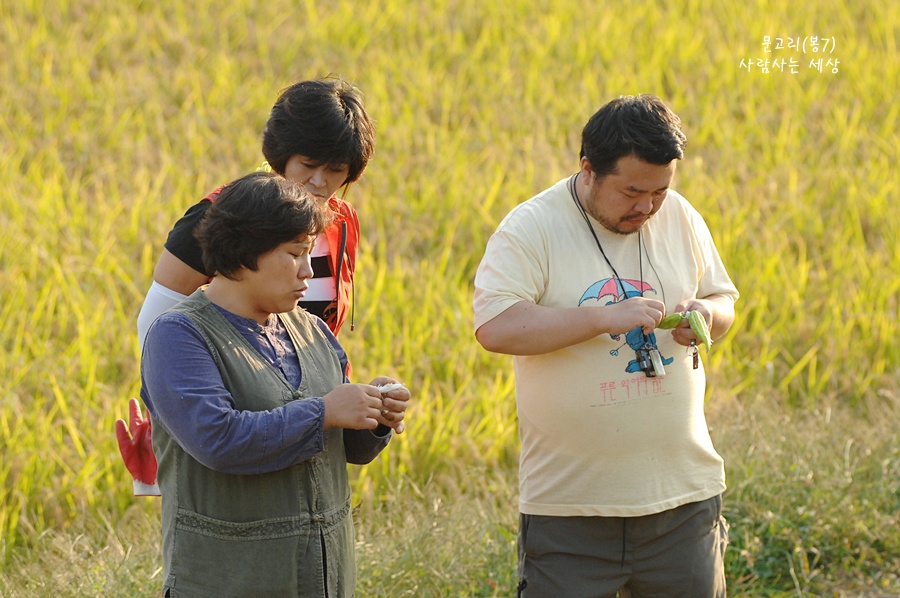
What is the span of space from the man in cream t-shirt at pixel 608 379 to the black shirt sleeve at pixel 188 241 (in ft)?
2.07

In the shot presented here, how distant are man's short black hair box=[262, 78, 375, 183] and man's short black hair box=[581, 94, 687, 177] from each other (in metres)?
0.52

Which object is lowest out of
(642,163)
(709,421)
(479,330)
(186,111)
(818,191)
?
(709,421)

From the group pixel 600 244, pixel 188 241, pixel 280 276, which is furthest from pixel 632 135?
pixel 188 241

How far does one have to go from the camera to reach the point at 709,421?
4.25 meters

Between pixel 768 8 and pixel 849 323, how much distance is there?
4172 millimetres

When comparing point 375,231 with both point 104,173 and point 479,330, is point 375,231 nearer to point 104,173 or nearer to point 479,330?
point 104,173

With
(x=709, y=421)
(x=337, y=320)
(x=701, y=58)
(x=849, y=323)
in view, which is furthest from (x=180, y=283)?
(x=701, y=58)

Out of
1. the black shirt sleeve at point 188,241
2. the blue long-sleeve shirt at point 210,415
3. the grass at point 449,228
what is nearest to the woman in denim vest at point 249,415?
the blue long-sleeve shirt at point 210,415

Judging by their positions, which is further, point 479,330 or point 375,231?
point 375,231

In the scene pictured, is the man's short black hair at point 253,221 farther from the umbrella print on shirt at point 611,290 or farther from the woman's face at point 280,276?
the umbrella print on shirt at point 611,290

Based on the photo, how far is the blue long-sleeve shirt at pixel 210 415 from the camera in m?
1.93

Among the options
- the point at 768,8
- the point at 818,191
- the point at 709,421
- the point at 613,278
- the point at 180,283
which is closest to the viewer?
the point at 180,283

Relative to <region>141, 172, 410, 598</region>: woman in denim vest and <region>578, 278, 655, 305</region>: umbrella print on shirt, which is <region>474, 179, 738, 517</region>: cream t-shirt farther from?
<region>141, 172, 410, 598</region>: woman in denim vest

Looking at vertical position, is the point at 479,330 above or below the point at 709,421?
above
